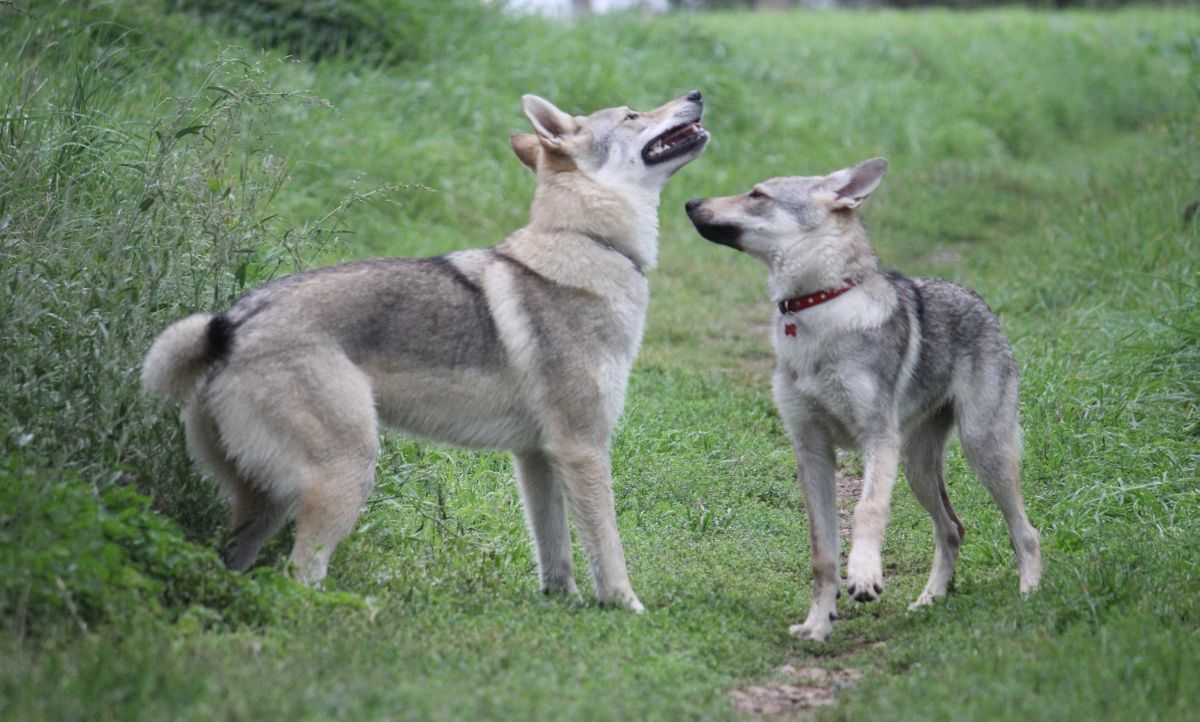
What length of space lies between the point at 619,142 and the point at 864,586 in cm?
211

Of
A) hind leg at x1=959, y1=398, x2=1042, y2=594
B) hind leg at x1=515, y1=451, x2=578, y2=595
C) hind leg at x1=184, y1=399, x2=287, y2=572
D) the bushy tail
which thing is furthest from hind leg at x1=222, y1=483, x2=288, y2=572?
hind leg at x1=959, y1=398, x2=1042, y2=594

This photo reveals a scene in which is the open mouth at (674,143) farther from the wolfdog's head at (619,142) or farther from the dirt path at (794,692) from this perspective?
the dirt path at (794,692)

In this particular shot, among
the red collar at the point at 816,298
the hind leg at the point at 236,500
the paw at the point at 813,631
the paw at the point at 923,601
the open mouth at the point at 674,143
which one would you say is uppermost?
the open mouth at the point at 674,143

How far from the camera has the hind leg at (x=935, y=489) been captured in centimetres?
540

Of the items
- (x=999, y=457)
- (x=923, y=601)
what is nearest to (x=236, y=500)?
(x=923, y=601)

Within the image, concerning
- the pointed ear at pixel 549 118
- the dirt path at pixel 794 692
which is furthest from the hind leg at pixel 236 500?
the pointed ear at pixel 549 118

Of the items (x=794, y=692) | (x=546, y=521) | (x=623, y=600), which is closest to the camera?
(x=794, y=692)

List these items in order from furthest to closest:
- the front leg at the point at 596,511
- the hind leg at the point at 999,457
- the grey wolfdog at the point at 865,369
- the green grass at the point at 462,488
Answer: the hind leg at the point at 999,457 → the grey wolfdog at the point at 865,369 → the front leg at the point at 596,511 → the green grass at the point at 462,488

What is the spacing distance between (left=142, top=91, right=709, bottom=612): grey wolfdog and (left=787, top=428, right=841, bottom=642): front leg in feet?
2.40

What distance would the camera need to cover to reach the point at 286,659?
3.77 meters

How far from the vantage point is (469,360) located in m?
4.79

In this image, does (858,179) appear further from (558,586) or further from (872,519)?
(558,586)

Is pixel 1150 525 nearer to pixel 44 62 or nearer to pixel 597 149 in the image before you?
pixel 597 149

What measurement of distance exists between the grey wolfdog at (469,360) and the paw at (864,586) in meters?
0.84
